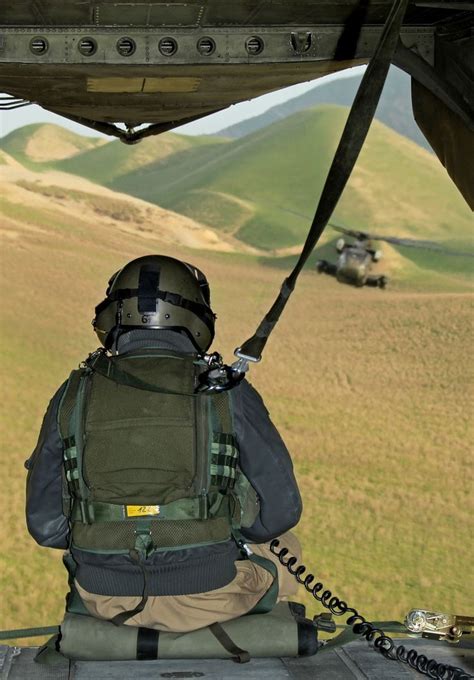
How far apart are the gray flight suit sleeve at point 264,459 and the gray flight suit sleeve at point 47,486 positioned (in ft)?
1.93

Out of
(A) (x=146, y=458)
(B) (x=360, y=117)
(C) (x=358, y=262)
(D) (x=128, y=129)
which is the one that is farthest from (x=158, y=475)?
(C) (x=358, y=262)

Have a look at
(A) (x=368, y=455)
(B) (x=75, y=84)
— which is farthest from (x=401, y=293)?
(B) (x=75, y=84)

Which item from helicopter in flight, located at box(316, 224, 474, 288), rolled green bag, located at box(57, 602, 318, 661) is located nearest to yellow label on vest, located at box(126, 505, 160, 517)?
rolled green bag, located at box(57, 602, 318, 661)

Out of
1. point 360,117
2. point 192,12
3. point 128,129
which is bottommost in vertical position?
point 360,117

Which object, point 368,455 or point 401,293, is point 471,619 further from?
point 401,293

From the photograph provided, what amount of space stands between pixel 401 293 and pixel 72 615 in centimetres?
2907

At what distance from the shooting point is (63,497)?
3.15 meters

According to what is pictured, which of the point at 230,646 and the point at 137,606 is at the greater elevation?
the point at 137,606

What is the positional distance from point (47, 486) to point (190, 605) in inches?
23.9

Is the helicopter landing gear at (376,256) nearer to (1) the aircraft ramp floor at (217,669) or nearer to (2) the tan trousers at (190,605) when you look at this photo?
(1) the aircraft ramp floor at (217,669)

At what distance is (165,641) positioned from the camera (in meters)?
3.09

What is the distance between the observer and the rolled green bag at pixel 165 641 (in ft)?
10.1

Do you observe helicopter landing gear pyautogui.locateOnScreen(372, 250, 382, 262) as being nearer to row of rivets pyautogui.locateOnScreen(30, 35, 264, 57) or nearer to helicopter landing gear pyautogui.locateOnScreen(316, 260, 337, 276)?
helicopter landing gear pyautogui.locateOnScreen(316, 260, 337, 276)

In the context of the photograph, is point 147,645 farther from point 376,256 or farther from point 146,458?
point 376,256
